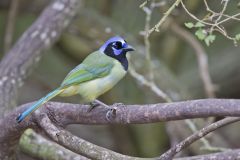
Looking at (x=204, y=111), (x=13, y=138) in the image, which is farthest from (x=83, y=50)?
(x=204, y=111)

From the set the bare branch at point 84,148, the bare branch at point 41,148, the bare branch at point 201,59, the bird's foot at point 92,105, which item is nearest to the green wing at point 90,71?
the bird's foot at point 92,105

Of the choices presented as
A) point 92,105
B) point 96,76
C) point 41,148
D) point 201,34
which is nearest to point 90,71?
point 96,76

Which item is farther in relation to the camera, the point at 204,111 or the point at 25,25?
the point at 25,25

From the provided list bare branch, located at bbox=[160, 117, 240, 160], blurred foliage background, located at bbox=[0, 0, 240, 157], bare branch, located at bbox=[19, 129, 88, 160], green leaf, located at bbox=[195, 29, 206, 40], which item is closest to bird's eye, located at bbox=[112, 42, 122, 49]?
bare branch, located at bbox=[19, 129, 88, 160]

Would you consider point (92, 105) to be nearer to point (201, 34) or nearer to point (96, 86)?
point (96, 86)

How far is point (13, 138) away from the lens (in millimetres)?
3730

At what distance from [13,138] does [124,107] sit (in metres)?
0.92

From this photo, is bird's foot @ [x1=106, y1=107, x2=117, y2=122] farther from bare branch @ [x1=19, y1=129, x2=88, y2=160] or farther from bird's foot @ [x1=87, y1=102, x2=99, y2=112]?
bare branch @ [x1=19, y1=129, x2=88, y2=160]

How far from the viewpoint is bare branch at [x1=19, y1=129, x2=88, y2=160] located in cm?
400

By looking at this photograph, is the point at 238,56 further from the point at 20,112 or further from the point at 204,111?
the point at 204,111

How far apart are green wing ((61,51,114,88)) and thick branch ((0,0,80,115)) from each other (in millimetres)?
654

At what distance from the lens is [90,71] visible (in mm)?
3934

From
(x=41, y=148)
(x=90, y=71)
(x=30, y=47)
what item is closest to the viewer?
(x=90, y=71)

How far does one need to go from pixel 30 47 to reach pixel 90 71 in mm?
885
